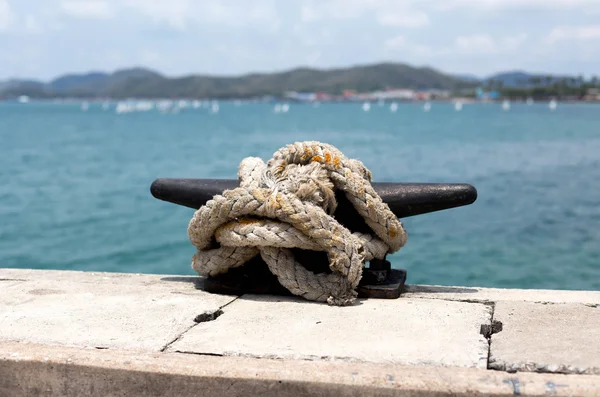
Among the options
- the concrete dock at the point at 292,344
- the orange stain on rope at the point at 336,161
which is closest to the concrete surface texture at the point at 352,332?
the concrete dock at the point at 292,344

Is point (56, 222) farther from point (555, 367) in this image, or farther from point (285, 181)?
point (555, 367)

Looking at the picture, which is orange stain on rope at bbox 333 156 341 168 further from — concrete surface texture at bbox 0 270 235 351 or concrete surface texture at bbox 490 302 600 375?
concrete surface texture at bbox 490 302 600 375

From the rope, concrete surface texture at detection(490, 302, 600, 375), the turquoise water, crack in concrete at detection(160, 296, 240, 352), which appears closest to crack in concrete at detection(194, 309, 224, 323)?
crack in concrete at detection(160, 296, 240, 352)

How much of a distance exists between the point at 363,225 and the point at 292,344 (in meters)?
1.16

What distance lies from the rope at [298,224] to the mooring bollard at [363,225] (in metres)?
0.07

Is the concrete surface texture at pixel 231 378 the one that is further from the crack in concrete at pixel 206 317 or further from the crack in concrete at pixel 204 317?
the crack in concrete at pixel 206 317

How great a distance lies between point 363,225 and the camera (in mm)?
3939

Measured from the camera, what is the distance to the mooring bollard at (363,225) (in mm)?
3752

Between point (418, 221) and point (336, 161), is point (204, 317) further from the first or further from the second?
point (418, 221)

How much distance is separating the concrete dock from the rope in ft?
0.43

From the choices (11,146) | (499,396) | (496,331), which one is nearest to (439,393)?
(499,396)

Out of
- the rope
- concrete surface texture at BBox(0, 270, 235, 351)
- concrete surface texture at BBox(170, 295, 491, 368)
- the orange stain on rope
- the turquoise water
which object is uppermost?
the orange stain on rope

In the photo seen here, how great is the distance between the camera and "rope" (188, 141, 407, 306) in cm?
353

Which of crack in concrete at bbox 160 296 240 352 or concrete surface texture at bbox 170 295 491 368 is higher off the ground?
concrete surface texture at bbox 170 295 491 368
